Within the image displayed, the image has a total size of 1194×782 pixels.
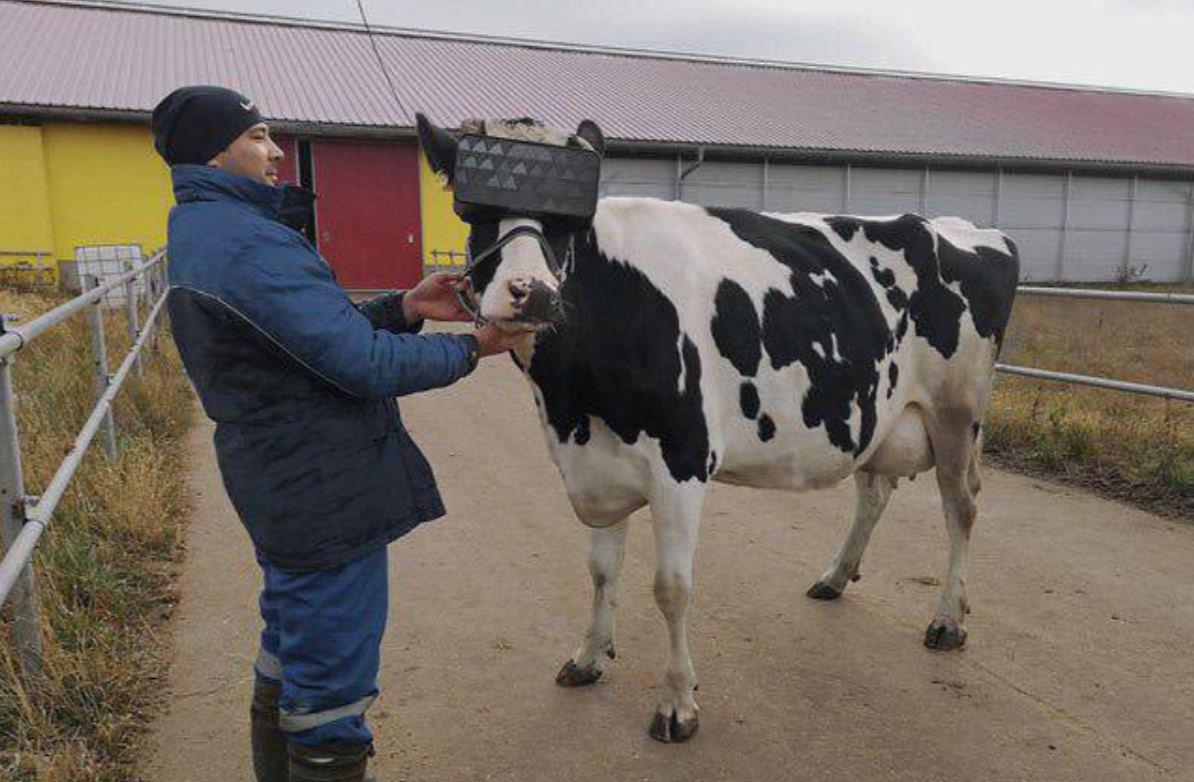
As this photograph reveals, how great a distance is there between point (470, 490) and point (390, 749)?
9.21 ft

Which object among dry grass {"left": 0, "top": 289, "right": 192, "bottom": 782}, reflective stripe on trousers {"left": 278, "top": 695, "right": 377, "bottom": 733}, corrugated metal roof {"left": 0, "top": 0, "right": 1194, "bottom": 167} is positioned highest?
corrugated metal roof {"left": 0, "top": 0, "right": 1194, "bottom": 167}

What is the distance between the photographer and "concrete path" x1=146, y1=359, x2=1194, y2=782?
2.87 m

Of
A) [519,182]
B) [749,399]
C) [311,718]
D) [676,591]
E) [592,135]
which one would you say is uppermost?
[592,135]

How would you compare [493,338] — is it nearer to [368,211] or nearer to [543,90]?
[368,211]

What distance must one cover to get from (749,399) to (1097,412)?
4849mm

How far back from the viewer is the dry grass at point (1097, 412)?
5664 millimetres

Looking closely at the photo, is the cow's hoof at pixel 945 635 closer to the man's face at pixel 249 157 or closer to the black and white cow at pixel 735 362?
the black and white cow at pixel 735 362

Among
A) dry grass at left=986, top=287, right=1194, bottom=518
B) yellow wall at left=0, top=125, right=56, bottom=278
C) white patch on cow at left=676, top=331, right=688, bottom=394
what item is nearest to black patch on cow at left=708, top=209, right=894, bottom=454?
white patch on cow at left=676, top=331, right=688, bottom=394

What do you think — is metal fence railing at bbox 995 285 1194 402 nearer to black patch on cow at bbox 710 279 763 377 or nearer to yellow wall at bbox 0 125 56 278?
black patch on cow at bbox 710 279 763 377

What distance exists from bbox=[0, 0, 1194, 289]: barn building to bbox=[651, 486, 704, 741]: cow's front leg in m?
16.1

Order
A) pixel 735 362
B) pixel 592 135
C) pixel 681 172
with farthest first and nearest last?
pixel 681 172 → pixel 735 362 → pixel 592 135

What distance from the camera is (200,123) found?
197cm

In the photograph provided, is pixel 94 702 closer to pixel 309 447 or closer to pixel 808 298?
Result: pixel 309 447

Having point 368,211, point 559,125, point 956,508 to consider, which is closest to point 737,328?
point 956,508
